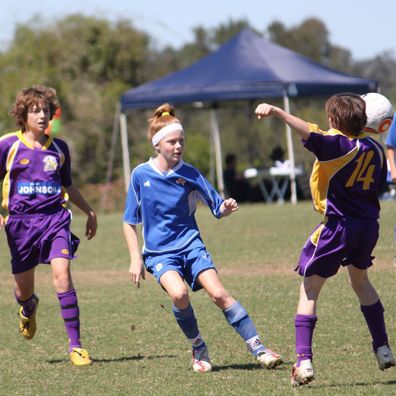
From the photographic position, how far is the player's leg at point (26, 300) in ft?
23.7

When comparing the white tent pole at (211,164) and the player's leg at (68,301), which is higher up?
the player's leg at (68,301)

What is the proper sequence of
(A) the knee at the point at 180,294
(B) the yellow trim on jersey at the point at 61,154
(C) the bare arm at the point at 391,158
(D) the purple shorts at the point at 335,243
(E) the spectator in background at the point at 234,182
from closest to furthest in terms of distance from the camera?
(D) the purple shorts at the point at 335,243
(A) the knee at the point at 180,294
(B) the yellow trim on jersey at the point at 61,154
(C) the bare arm at the point at 391,158
(E) the spectator in background at the point at 234,182

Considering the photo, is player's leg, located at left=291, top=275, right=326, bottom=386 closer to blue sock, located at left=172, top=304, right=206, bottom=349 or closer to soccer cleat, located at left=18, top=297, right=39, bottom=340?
blue sock, located at left=172, top=304, right=206, bottom=349

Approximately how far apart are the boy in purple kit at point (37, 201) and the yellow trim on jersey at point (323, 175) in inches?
75.7

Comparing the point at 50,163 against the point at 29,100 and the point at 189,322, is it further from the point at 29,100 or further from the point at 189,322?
the point at 189,322

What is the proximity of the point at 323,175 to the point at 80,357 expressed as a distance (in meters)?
2.10

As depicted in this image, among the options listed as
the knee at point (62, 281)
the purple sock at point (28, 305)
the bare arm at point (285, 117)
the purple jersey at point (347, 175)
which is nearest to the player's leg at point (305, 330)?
the purple jersey at point (347, 175)

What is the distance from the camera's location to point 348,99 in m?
5.71

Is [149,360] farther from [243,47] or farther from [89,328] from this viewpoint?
[243,47]

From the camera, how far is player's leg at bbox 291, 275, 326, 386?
5617 millimetres

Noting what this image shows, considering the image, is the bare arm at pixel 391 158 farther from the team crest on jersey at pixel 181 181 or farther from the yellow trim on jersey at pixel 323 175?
the yellow trim on jersey at pixel 323 175

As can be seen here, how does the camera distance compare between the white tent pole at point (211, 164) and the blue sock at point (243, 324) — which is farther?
the white tent pole at point (211, 164)

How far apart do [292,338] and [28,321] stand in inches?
71.8

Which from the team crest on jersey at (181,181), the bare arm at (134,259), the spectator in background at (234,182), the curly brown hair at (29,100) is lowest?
the spectator in background at (234,182)
